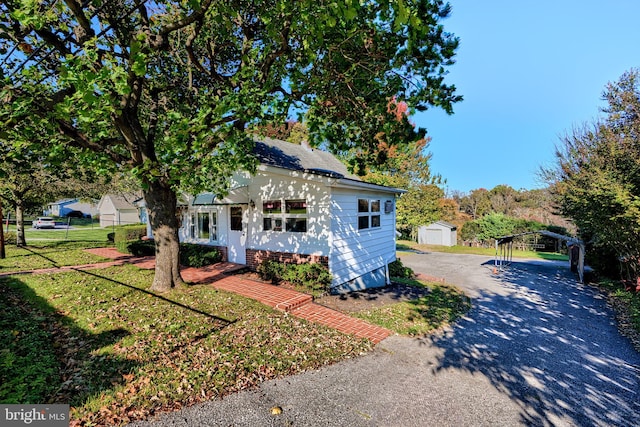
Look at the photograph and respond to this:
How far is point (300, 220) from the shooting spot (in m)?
10.3

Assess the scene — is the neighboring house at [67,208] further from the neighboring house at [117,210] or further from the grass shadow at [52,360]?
the grass shadow at [52,360]

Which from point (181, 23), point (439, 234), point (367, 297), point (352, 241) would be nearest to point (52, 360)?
point (181, 23)

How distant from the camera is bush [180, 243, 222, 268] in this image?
1229 cm

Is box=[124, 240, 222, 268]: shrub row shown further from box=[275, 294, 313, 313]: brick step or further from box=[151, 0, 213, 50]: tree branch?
box=[151, 0, 213, 50]: tree branch

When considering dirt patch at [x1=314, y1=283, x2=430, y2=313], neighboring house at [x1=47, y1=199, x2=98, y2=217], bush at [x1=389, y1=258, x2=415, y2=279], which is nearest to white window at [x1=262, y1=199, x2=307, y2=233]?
dirt patch at [x1=314, y1=283, x2=430, y2=313]

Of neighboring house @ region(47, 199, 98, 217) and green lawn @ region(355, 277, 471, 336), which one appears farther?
neighboring house @ region(47, 199, 98, 217)

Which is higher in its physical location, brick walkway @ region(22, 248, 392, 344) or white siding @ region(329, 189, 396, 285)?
white siding @ region(329, 189, 396, 285)

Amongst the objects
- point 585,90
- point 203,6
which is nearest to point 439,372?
point 203,6

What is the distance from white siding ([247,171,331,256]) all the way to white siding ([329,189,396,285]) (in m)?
0.39

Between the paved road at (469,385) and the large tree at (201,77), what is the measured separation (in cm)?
474

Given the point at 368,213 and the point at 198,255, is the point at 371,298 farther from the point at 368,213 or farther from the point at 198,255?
the point at 198,255

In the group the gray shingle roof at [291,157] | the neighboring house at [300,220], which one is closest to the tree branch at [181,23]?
the neighboring house at [300,220]

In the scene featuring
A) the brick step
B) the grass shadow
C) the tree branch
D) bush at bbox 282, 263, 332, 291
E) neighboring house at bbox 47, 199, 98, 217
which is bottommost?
the brick step

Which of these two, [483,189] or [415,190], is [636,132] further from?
[483,189]
